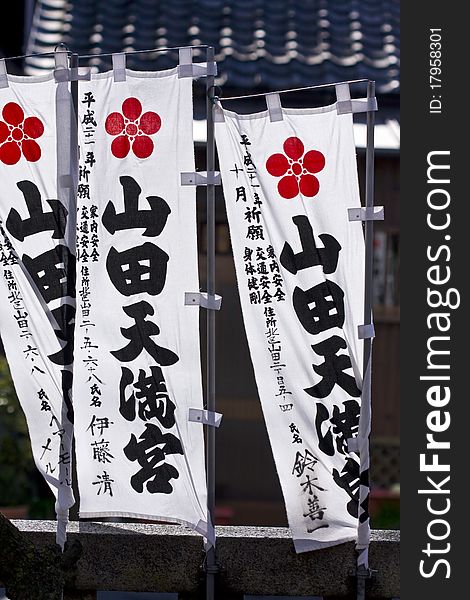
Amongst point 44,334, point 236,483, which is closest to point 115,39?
point 236,483

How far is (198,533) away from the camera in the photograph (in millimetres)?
7484

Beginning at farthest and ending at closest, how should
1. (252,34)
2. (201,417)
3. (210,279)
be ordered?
(252,34) → (210,279) → (201,417)

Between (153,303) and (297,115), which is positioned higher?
(297,115)

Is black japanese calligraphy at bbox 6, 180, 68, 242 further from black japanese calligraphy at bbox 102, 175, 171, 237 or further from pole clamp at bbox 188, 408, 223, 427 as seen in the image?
pole clamp at bbox 188, 408, 223, 427

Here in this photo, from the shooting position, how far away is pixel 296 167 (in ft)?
24.3

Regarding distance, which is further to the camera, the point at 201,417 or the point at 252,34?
the point at 252,34

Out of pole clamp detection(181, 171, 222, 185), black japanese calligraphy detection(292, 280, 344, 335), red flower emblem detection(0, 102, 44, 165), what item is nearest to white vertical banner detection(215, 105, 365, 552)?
black japanese calligraphy detection(292, 280, 344, 335)

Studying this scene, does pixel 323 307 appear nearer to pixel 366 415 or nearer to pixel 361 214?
pixel 361 214

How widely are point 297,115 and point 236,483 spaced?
6.06 meters

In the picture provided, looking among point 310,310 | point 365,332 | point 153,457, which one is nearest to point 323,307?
point 310,310

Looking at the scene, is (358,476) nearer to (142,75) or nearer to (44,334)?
(44,334)

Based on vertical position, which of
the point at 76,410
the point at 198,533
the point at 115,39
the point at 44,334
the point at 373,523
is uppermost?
the point at 115,39

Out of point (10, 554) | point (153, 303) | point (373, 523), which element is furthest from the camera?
point (373, 523)

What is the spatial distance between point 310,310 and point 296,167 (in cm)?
107
